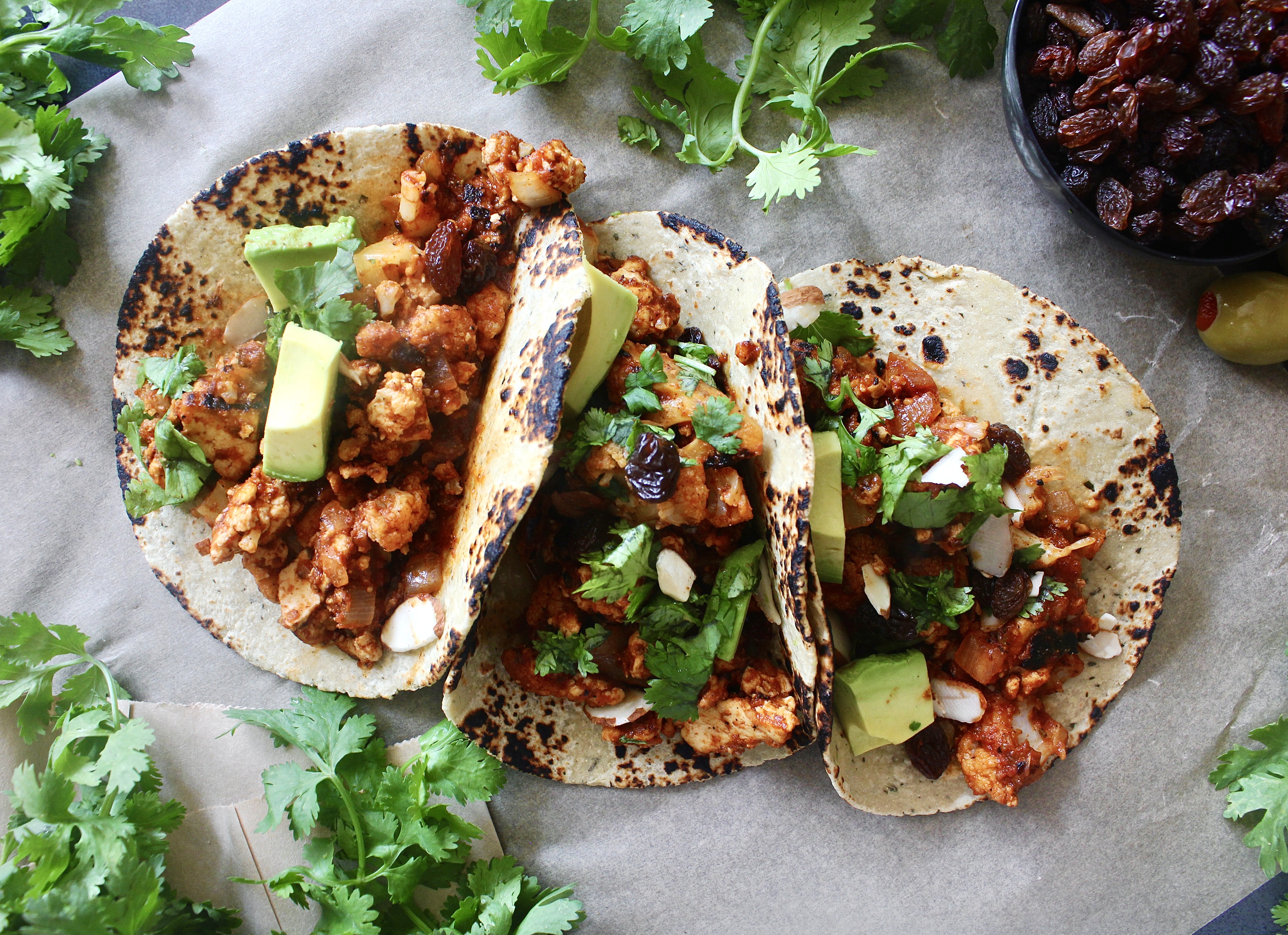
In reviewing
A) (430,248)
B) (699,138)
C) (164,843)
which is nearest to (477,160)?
(430,248)

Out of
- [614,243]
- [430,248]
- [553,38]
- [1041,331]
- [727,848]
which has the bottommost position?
[727,848]

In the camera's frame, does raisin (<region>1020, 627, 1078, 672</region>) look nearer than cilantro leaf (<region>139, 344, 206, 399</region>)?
No

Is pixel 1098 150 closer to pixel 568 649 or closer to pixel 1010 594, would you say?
pixel 1010 594

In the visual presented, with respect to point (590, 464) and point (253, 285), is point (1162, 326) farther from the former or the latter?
point (253, 285)

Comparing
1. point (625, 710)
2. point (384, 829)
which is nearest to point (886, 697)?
point (625, 710)

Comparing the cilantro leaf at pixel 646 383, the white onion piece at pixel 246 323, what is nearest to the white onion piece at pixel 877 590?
the cilantro leaf at pixel 646 383

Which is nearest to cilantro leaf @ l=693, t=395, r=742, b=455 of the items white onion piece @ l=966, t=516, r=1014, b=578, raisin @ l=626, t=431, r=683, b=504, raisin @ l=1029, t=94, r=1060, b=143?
raisin @ l=626, t=431, r=683, b=504

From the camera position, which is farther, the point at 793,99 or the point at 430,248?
the point at 793,99

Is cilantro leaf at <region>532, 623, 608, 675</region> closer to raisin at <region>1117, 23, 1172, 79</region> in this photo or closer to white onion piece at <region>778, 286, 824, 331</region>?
white onion piece at <region>778, 286, 824, 331</region>

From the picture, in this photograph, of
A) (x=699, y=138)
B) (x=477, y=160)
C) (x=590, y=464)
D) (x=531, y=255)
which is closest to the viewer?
(x=590, y=464)
